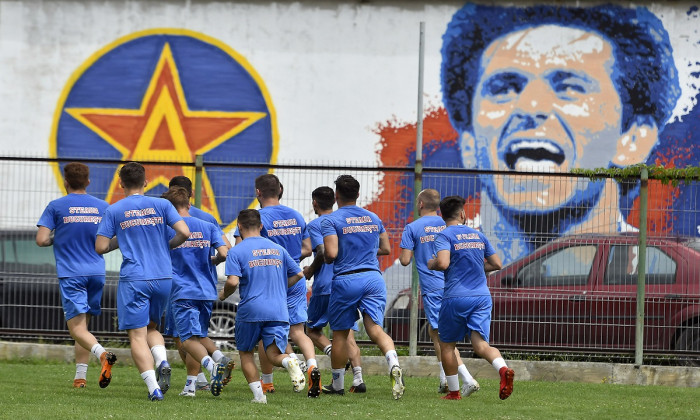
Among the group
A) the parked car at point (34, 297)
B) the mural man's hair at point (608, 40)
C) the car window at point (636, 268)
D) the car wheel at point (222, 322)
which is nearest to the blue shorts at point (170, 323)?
the parked car at point (34, 297)

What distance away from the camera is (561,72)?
19.5 m

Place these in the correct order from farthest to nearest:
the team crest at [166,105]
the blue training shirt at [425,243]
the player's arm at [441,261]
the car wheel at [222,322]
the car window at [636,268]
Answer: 1. the team crest at [166,105]
2. the car wheel at [222,322]
3. the car window at [636,268]
4. the blue training shirt at [425,243]
5. the player's arm at [441,261]

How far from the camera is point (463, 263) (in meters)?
10.1

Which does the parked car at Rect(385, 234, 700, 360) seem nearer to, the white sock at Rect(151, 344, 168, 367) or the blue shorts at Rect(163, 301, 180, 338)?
the blue shorts at Rect(163, 301, 180, 338)

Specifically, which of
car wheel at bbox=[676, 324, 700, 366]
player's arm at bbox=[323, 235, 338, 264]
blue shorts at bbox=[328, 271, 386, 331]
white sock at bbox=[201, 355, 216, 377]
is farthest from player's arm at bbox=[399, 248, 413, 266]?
car wheel at bbox=[676, 324, 700, 366]

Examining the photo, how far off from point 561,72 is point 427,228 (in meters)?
9.20

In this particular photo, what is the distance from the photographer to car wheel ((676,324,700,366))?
13.2 metres

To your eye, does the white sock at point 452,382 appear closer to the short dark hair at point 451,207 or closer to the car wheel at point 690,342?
the short dark hair at point 451,207

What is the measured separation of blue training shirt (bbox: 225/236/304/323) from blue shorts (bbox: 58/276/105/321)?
183cm

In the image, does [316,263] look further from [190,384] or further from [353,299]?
[190,384]

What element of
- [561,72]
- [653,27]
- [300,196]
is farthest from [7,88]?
[653,27]

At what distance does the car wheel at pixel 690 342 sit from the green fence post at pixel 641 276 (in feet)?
1.46

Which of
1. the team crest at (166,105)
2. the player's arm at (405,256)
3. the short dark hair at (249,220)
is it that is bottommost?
the player's arm at (405,256)

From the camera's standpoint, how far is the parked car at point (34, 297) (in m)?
13.9
